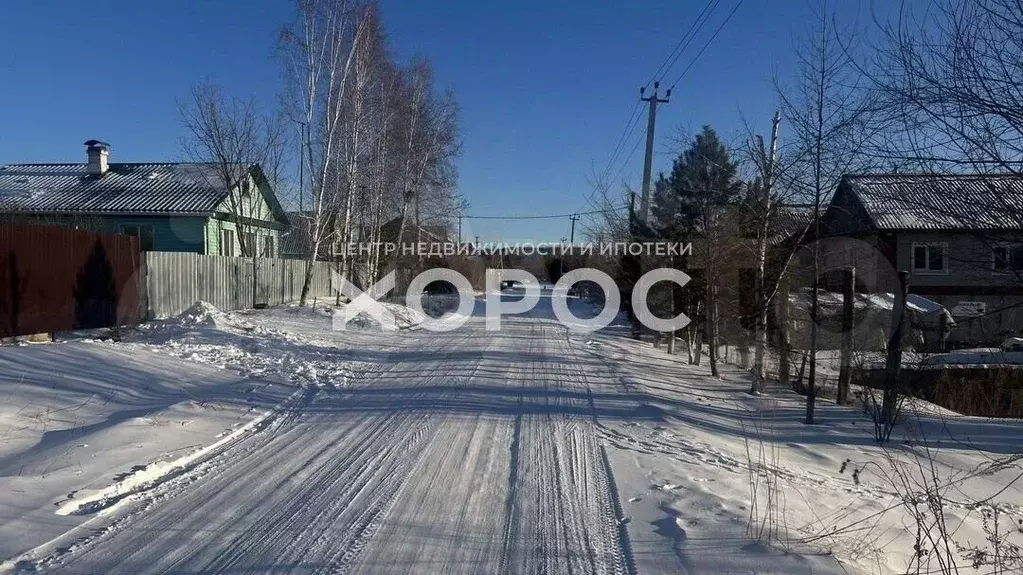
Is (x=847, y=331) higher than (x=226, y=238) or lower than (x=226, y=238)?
lower

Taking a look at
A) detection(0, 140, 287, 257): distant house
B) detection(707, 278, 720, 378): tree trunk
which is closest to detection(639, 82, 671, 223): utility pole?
detection(707, 278, 720, 378): tree trunk

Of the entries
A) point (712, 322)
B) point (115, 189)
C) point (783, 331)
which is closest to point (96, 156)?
point (115, 189)

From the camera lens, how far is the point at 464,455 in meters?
6.25

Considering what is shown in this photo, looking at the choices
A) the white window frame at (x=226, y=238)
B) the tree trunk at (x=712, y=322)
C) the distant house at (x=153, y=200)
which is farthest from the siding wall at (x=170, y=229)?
the tree trunk at (x=712, y=322)

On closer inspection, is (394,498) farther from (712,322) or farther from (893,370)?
(712,322)

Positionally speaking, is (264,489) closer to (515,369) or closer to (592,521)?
(592,521)

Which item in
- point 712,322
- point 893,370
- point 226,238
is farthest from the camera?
point 226,238

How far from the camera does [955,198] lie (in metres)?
5.30

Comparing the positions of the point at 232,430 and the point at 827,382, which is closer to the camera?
the point at 232,430

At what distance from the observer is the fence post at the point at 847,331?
35.1ft

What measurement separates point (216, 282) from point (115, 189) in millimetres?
12326

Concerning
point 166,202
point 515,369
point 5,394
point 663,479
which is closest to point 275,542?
point 663,479

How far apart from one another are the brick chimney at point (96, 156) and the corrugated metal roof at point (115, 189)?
27cm

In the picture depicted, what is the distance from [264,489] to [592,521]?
2.49 metres
